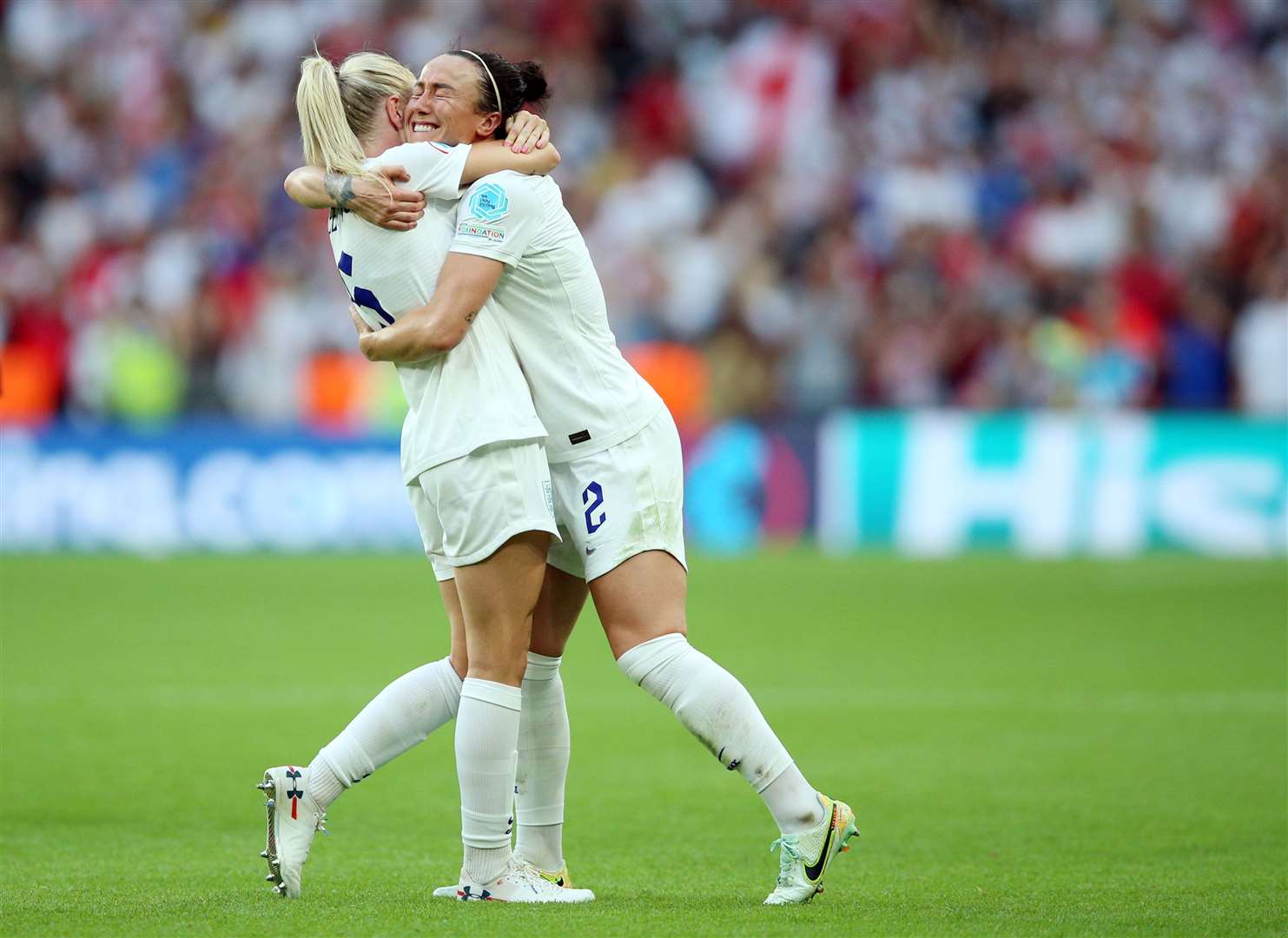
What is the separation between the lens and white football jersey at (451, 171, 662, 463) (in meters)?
4.82

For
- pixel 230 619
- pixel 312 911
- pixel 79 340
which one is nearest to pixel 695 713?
pixel 312 911

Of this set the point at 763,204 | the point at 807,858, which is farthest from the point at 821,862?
the point at 763,204

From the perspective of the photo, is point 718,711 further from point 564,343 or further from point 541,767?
point 564,343

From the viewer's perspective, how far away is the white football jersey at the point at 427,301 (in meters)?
4.68

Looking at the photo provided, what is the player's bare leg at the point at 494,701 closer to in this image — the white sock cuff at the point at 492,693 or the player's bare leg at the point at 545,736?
the white sock cuff at the point at 492,693

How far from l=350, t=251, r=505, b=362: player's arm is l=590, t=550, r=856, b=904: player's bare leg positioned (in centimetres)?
74

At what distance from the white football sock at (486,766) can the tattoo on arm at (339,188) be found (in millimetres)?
1251

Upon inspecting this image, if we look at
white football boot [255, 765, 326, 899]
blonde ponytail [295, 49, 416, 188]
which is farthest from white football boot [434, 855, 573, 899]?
blonde ponytail [295, 49, 416, 188]

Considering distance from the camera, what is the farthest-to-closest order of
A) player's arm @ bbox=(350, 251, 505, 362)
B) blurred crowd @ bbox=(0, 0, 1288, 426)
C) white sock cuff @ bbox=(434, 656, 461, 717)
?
blurred crowd @ bbox=(0, 0, 1288, 426)
white sock cuff @ bbox=(434, 656, 461, 717)
player's arm @ bbox=(350, 251, 505, 362)

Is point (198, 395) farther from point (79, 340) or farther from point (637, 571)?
point (637, 571)

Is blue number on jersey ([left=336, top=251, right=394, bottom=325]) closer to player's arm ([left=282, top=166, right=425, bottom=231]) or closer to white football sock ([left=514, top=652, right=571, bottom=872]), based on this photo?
player's arm ([left=282, top=166, right=425, bottom=231])

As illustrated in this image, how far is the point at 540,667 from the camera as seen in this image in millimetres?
5066

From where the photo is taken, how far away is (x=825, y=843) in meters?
4.73

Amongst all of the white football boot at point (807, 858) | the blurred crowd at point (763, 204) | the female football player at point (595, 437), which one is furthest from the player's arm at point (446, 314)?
the blurred crowd at point (763, 204)
